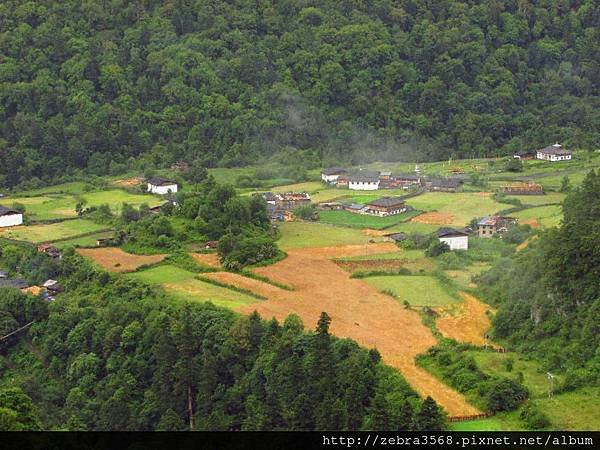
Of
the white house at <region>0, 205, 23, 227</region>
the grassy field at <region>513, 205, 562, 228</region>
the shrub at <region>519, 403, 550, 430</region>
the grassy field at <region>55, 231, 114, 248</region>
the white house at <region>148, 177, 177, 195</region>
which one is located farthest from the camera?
the white house at <region>148, 177, 177, 195</region>

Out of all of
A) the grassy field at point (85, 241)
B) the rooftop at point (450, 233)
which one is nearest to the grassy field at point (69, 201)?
the grassy field at point (85, 241)

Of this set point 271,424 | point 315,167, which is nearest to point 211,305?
point 271,424

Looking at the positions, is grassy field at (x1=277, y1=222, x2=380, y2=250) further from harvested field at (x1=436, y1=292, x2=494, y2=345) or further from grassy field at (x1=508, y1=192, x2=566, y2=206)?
harvested field at (x1=436, y1=292, x2=494, y2=345)

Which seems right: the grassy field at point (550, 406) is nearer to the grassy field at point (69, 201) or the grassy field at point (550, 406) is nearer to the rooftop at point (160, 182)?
the grassy field at point (69, 201)

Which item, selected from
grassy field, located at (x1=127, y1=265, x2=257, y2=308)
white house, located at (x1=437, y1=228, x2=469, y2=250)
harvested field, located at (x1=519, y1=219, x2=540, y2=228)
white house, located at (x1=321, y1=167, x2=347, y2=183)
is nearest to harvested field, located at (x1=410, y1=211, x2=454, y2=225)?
harvested field, located at (x1=519, y1=219, x2=540, y2=228)

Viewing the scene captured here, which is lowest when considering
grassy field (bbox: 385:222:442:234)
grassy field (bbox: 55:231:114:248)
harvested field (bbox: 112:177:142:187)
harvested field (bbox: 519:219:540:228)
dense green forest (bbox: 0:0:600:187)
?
grassy field (bbox: 385:222:442:234)

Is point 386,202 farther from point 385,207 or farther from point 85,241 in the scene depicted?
point 85,241
